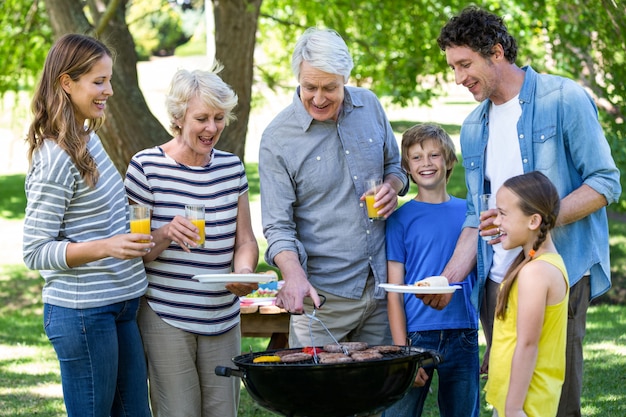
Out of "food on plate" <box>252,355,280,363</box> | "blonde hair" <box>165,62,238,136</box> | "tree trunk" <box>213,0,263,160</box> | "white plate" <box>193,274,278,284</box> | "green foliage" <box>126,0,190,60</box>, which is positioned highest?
"green foliage" <box>126,0,190,60</box>

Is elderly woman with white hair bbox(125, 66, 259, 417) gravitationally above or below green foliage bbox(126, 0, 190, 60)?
below

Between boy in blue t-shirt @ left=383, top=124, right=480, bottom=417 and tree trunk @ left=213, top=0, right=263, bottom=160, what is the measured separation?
4.86 meters

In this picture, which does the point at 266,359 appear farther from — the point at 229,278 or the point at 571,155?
the point at 571,155

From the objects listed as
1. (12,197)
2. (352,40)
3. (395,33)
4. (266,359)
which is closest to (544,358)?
(266,359)

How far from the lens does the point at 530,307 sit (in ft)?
Answer: 10.9

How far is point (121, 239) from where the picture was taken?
3.41 metres

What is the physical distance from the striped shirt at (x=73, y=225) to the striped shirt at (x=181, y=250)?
16 centimetres

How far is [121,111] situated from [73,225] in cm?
510

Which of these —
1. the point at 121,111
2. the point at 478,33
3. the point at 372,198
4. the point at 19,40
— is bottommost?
the point at 372,198

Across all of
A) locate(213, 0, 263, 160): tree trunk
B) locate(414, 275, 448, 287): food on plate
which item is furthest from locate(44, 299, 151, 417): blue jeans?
locate(213, 0, 263, 160): tree trunk

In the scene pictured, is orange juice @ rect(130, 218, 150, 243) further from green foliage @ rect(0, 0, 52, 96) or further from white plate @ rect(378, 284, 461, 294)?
green foliage @ rect(0, 0, 52, 96)

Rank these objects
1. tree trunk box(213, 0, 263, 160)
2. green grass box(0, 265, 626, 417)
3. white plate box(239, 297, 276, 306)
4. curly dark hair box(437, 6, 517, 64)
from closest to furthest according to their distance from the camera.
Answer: curly dark hair box(437, 6, 517, 64), white plate box(239, 297, 276, 306), green grass box(0, 265, 626, 417), tree trunk box(213, 0, 263, 160)

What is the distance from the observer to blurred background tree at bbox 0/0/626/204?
8484mm

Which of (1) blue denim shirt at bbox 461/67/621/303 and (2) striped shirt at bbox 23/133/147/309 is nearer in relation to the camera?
(2) striped shirt at bbox 23/133/147/309
